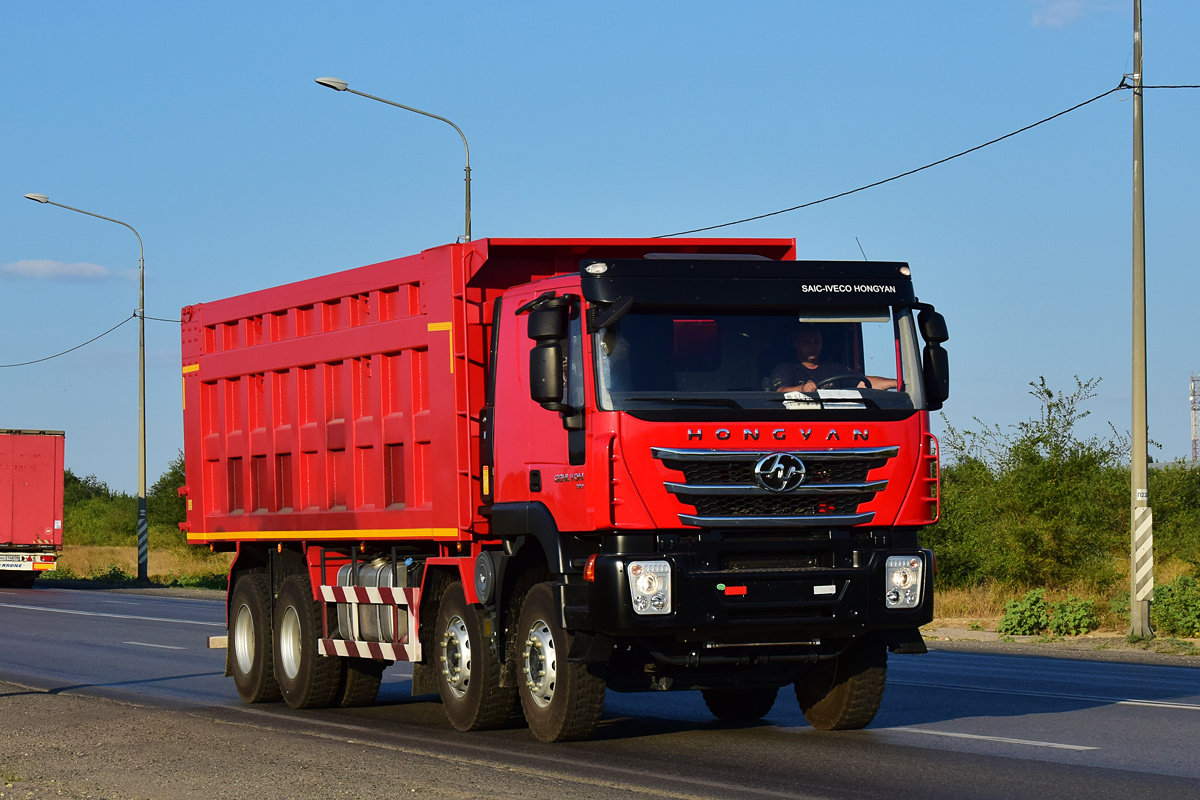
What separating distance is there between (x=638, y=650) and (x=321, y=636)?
4226mm

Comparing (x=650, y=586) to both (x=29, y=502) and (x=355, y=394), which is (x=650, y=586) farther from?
(x=29, y=502)

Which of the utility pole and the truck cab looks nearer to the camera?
the truck cab

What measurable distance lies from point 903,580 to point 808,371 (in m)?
1.48

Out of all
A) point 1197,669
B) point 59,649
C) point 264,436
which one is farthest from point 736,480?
point 59,649

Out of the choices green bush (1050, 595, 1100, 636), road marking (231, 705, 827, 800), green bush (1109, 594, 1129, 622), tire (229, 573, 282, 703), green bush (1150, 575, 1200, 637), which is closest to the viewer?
road marking (231, 705, 827, 800)

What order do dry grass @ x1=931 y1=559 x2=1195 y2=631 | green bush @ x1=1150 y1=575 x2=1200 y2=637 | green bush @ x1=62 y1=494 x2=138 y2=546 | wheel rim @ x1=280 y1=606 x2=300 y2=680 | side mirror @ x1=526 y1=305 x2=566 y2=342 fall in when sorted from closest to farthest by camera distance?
side mirror @ x1=526 y1=305 x2=566 y2=342 < wheel rim @ x1=280 y1=606 x2=300 y2=680 < green bush @ x1=1150 y1=575 x2=1200 y2=637 < dry grass @ x1=931 y1=559 x2=1195 y2=631 < green bush @ x1=62 y1=494 x2=138 y2=546

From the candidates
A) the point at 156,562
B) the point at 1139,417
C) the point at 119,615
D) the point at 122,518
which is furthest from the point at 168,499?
the point at 1139,417

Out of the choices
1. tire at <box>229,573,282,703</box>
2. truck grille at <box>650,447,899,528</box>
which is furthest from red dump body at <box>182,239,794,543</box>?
truck grille at <box>650,447,899,528</box>

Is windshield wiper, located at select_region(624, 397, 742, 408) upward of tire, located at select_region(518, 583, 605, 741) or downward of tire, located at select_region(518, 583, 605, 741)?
upward

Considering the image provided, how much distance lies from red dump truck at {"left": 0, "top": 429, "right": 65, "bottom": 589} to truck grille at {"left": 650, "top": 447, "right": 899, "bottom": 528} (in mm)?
33241

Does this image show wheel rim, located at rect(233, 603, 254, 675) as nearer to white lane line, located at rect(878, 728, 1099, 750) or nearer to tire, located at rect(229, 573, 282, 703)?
tire, located at rect(229, 573, 282, 703)

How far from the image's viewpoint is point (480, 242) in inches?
482

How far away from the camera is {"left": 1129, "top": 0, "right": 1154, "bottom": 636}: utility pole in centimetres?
2183

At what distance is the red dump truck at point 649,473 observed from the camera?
34.3ft
